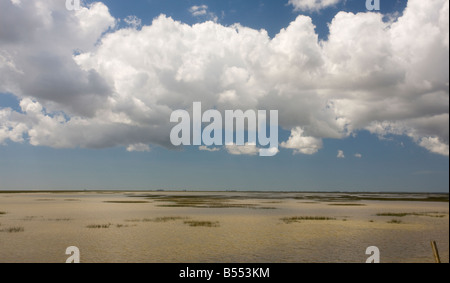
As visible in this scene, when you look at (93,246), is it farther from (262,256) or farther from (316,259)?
(316,259)

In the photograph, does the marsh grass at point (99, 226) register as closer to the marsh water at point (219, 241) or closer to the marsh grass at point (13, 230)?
the marsh water at point (219, 241)

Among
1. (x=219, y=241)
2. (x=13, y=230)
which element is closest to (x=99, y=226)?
(x=13, y=230)

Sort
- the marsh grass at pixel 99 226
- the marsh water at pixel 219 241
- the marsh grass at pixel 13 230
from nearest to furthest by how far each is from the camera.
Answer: the marsh water at pixel 219 241
the marsh grass at pixel 13 230
the marsh grass at pixel 99 226

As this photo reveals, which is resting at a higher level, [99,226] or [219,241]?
[99,226]

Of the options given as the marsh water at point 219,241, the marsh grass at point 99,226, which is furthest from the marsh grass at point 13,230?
the marsh grass at point 99,226

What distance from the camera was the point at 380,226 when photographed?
31.0 meters

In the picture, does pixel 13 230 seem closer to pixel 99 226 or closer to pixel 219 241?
pixel 99 226

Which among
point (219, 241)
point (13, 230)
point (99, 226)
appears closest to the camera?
point (219, 241)

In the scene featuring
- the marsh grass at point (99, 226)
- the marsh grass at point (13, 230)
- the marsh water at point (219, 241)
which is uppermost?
the marsh grass at point (99, 226)

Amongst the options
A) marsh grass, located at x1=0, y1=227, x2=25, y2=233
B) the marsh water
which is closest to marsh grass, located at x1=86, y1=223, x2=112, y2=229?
the marsh water

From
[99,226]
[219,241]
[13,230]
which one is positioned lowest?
[219,241]

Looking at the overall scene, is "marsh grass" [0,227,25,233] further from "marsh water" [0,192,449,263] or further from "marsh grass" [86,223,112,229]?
"marsh grass" [86,223,112,229]

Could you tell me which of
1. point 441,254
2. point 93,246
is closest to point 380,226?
point 441,254
